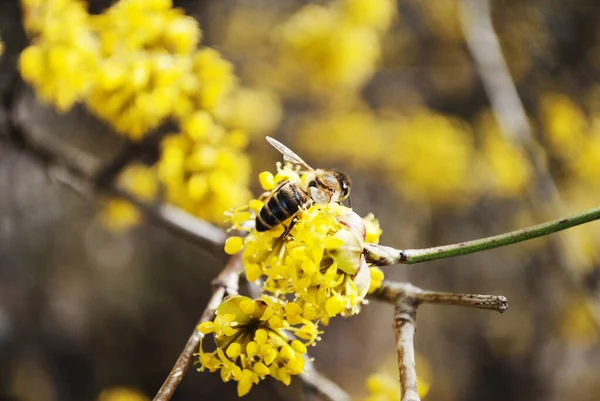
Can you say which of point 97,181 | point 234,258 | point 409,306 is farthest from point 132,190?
point 409,306

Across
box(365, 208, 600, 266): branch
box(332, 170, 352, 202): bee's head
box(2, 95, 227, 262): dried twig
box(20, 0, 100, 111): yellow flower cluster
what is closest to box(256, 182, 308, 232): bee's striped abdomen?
box(332, 170, 352, 202): bee's head

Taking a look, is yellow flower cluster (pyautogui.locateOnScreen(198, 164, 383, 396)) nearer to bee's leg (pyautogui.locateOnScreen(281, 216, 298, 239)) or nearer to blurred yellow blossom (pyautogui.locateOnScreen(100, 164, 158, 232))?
bee's leg (pyautogui.locateOnScreen(281, 216, 298, 239))

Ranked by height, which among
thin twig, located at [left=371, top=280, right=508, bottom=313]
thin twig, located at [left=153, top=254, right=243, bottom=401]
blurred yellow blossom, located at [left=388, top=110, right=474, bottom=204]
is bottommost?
thin twig, located at [left=153, top=254, right=243, bottom=401]

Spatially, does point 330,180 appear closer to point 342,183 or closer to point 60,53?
point 342,183

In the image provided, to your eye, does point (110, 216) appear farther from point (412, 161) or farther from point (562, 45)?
point (562, 45)

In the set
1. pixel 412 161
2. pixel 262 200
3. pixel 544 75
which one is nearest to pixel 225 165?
pixel 262 200

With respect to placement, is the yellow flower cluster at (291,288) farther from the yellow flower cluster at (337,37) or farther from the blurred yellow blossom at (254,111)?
the blurred yellow blossom at (254,111)
